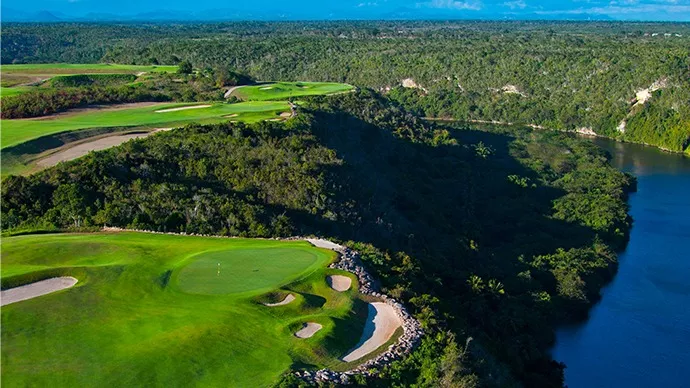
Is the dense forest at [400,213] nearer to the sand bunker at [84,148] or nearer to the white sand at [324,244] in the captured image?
the white sand at [324,244]

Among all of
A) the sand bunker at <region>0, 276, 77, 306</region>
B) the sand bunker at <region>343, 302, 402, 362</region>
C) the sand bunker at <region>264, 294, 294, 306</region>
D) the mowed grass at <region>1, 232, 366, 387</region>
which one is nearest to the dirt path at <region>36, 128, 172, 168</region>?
the mowed grass at <region>1, 232, 366, 387</region>

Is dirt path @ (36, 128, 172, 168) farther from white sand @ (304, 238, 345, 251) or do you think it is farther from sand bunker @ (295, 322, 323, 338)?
sand bunker @ (295, 322, 323, 338)

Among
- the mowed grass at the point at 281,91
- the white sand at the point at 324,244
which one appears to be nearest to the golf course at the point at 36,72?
the mowed grass at the point at 281,91

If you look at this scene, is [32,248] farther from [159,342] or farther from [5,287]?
[159,342]

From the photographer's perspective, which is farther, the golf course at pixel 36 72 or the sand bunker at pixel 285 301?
the golf course at pixel 36 72

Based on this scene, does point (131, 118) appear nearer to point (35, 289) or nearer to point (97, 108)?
point (97, 108)

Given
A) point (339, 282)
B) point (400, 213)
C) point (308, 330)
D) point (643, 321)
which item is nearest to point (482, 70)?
point (400, 213)
